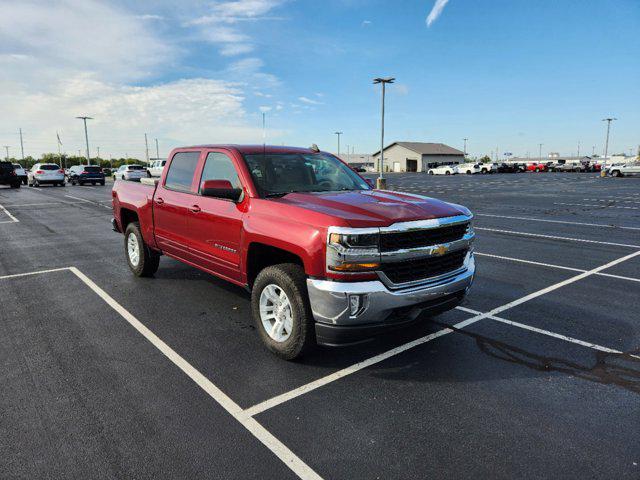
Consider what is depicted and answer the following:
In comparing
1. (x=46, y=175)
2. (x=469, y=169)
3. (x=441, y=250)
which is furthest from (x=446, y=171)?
(x=441, y=250)

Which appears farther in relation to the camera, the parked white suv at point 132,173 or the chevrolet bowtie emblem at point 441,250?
the parked white suv at point 132,173

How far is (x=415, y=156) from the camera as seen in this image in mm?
91750

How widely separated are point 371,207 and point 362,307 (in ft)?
3.03

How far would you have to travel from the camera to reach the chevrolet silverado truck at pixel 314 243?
11.2 ft

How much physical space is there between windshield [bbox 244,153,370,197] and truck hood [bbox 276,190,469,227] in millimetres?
274

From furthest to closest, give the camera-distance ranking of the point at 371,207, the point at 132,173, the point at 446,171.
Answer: the point at 446,171 < the point at 132,173 < the point at 371,207

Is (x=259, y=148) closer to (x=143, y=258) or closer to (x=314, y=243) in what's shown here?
(x=314, y=243)

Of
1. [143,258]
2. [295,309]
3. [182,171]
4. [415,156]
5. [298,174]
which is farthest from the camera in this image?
[415,156]

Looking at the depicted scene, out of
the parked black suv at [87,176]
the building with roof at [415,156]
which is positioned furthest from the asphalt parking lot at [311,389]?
the building with roof at [415,156]

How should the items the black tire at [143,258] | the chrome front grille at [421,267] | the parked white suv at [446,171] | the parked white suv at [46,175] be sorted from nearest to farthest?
the chrome front grille at [421,267]
the black tire at [143,258]
the parked white suv at [46,175]
the parked white suv at [446,171]

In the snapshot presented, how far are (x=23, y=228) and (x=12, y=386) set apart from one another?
1054 centimetres

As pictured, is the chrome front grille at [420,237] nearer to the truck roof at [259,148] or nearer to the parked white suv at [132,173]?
the truck roof at [259,148]

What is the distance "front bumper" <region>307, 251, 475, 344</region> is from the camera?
3.38 meters

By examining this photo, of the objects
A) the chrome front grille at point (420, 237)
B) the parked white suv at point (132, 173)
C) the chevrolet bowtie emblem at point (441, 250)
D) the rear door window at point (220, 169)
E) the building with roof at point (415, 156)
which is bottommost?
the chevrolet bowtie emblem at point (441, 250)
